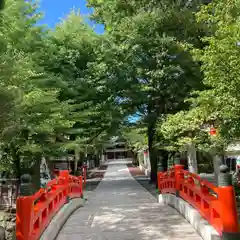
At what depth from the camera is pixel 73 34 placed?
64.4 ft

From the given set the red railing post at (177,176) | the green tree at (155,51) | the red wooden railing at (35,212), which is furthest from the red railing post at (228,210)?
the green tree at (155,51)

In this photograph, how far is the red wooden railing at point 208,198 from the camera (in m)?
5.70

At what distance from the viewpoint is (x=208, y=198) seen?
707 cm

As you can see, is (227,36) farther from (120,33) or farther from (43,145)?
(120,33)

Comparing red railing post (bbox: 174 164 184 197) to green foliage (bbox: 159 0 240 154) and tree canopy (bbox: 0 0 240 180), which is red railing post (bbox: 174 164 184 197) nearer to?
tree canopy (bbox: 0 0 240 180)

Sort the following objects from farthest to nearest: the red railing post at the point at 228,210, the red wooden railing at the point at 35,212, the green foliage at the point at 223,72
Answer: the green foliage at the point at 223,72 < the red railing post at the point at 228,210 < the red wooden railing at the point at 35,212

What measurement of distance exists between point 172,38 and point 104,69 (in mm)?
4931

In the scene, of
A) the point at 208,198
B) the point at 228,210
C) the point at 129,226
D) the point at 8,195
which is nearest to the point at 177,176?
the point at 129,226

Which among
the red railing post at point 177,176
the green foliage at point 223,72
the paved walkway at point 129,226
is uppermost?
the green foliage at point 223,72

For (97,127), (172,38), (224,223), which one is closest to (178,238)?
(224,223)

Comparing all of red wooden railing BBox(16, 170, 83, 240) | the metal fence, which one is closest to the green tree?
red wooden railing BBox(16, 170, 83, 240)

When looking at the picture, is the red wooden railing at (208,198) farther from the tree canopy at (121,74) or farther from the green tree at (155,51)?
the green tree at (155,51)

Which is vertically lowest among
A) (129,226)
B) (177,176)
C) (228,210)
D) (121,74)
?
(129,226)

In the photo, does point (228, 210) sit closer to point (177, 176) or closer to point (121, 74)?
point (177, 176)
